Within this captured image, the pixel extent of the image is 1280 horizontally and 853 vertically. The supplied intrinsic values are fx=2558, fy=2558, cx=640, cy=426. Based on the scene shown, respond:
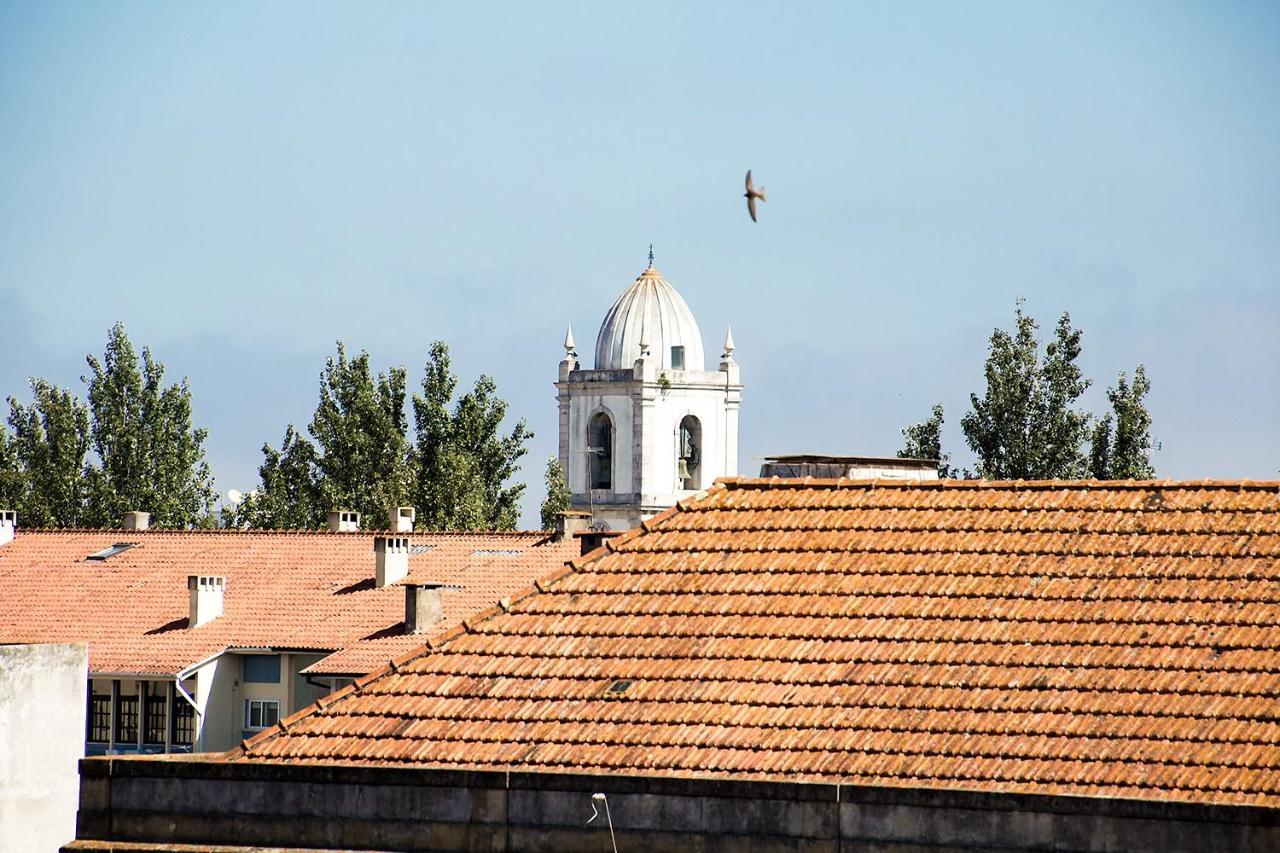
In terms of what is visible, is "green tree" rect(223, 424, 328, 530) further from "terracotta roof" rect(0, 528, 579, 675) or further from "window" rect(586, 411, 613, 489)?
"window" rect(586, 411, 613, 489)

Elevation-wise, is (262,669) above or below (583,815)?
above

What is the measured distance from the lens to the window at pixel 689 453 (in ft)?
404

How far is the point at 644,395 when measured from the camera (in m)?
123

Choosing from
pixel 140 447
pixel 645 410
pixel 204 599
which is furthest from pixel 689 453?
pixel 204 599

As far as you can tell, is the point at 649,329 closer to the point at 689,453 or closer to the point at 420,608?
the point at 689,453

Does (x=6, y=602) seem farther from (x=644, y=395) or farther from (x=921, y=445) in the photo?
(x=644, y=395)

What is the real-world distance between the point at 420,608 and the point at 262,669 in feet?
17.0

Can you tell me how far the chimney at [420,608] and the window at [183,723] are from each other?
562 cm

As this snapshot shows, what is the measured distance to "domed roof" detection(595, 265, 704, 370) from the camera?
12681 cm

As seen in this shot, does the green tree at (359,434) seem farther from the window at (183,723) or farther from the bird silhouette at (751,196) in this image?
the bird silhouette at (751,196)

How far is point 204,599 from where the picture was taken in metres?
56.5

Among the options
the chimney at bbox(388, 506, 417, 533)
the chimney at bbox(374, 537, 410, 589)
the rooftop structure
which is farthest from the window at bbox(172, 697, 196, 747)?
the chimney at bbox(388, 506, 417, 533)

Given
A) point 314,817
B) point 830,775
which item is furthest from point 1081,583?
point 314,817

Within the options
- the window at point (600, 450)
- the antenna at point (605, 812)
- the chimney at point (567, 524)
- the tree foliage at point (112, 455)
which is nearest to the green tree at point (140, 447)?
the tree foliage at point (112, 455)
